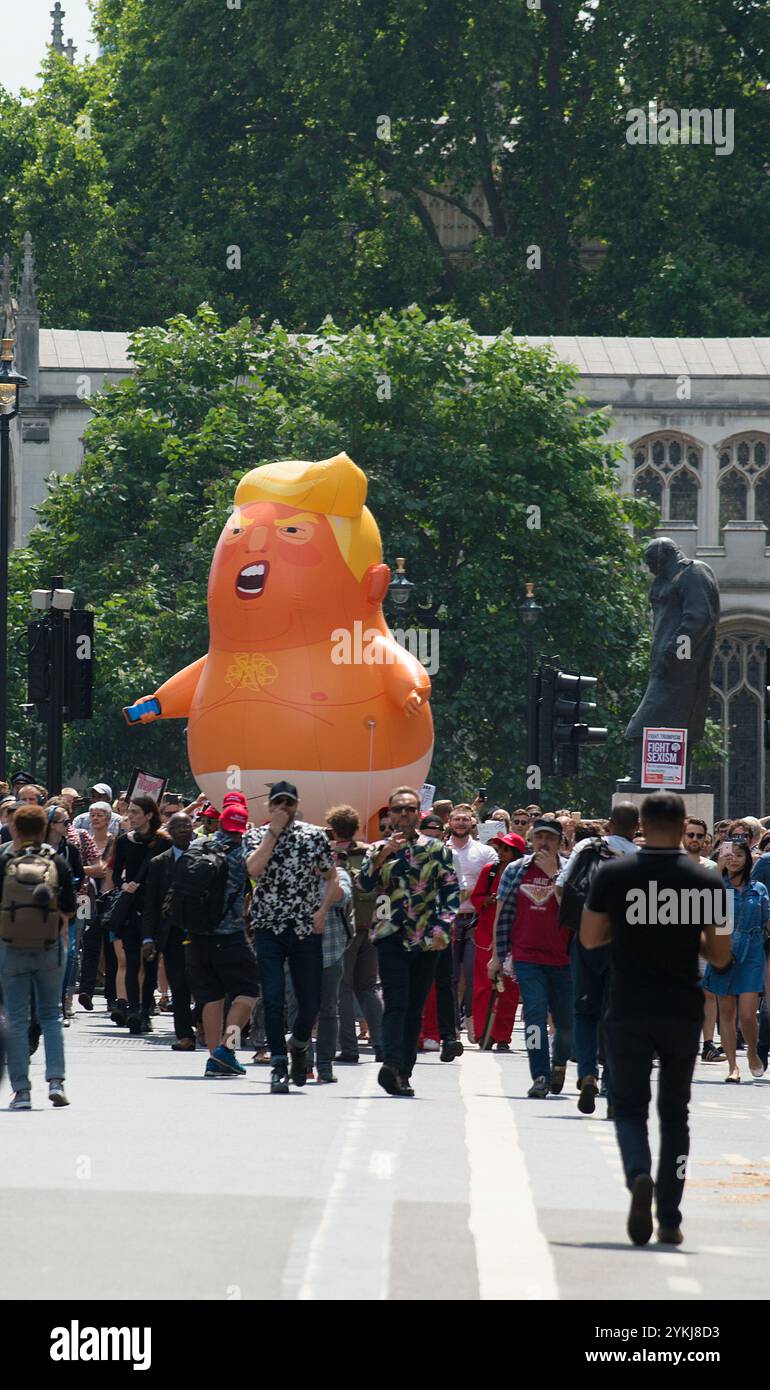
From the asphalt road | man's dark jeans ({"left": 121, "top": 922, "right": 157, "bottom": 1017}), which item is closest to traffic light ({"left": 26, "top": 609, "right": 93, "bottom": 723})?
→ man's dark jeans ({"left": 121, "top": 922, "right": 157, "bottom": 1017})

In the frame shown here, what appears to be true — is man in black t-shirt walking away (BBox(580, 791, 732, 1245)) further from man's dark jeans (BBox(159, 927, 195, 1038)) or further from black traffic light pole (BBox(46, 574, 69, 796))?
black traffic light pole (BBox(46, 574, 69, 796))

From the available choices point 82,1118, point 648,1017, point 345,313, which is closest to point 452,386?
point 345,313

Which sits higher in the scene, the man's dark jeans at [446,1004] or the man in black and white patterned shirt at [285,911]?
the man in black and white patterned shirt at [285,911]

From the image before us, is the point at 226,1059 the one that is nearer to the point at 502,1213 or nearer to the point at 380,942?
the point at 380,942

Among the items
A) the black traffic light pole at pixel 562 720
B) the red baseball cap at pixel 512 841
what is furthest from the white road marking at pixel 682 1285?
the black traffic light pole at pixel 562 720

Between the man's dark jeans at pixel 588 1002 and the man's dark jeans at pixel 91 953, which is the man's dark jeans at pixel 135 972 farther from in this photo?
the man's dark jeans at pixel 588 1002

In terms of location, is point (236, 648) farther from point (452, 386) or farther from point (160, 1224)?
point (452, 386)

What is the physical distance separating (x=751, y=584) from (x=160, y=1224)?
42.3m

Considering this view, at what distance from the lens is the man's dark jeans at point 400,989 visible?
1480 centimetres

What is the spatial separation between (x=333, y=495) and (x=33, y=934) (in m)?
9.45

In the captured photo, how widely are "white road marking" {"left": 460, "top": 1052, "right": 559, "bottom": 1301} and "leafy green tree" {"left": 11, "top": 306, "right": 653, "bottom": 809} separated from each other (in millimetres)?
25938

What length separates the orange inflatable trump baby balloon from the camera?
2217 cm

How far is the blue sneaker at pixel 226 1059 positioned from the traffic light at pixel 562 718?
1175 centimetres
